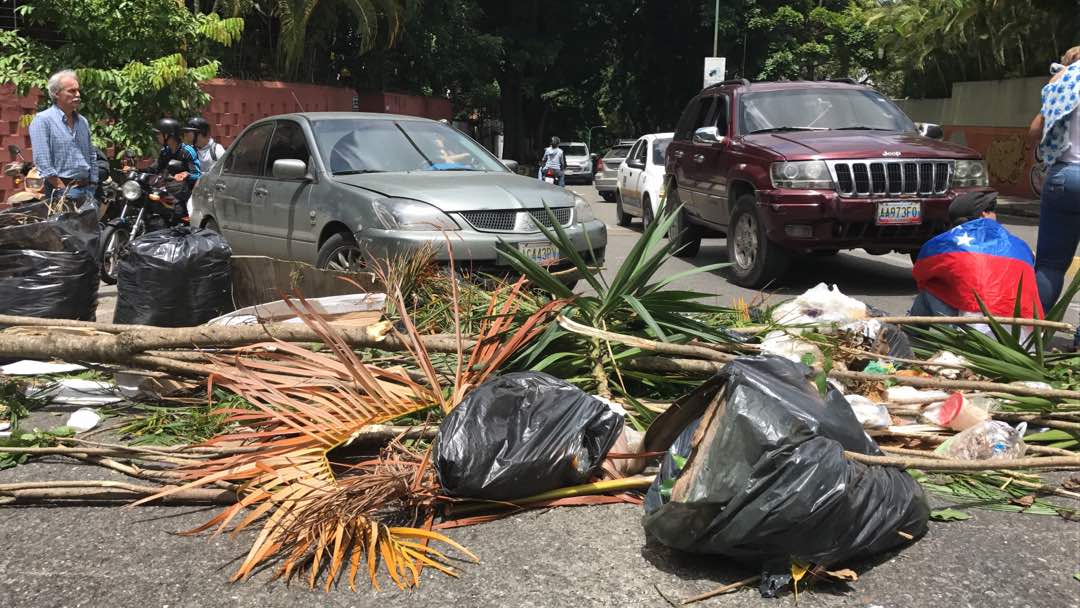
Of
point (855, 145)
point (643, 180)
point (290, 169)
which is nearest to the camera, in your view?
point (290, 169)

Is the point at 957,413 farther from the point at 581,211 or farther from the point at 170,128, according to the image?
the point at 170,128

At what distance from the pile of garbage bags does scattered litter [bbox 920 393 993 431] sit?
480 cm

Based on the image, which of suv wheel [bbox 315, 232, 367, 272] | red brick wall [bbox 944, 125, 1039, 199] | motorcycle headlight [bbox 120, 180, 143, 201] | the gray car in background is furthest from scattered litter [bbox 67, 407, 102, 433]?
red brick wall [bbox 944, 125, 1039, 199]

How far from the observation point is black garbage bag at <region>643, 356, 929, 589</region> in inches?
115

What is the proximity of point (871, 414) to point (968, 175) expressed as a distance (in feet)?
18.3

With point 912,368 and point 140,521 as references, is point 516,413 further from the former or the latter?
point 912,368

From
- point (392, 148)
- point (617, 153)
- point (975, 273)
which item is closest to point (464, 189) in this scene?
point (392, 148)

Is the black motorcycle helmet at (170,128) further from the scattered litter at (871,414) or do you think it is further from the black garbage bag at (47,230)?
the scattered litter at (871,414)

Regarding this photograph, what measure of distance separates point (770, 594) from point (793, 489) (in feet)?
1.07

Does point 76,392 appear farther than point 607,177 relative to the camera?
No

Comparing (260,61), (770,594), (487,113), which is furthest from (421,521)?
(487,113)

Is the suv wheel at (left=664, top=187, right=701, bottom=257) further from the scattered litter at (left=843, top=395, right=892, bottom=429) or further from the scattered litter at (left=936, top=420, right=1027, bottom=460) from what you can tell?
the scattered litter at (left=936, top=420, right=1027, bottom=460)

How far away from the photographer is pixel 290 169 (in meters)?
7.43

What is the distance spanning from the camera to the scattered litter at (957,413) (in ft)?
13.4
